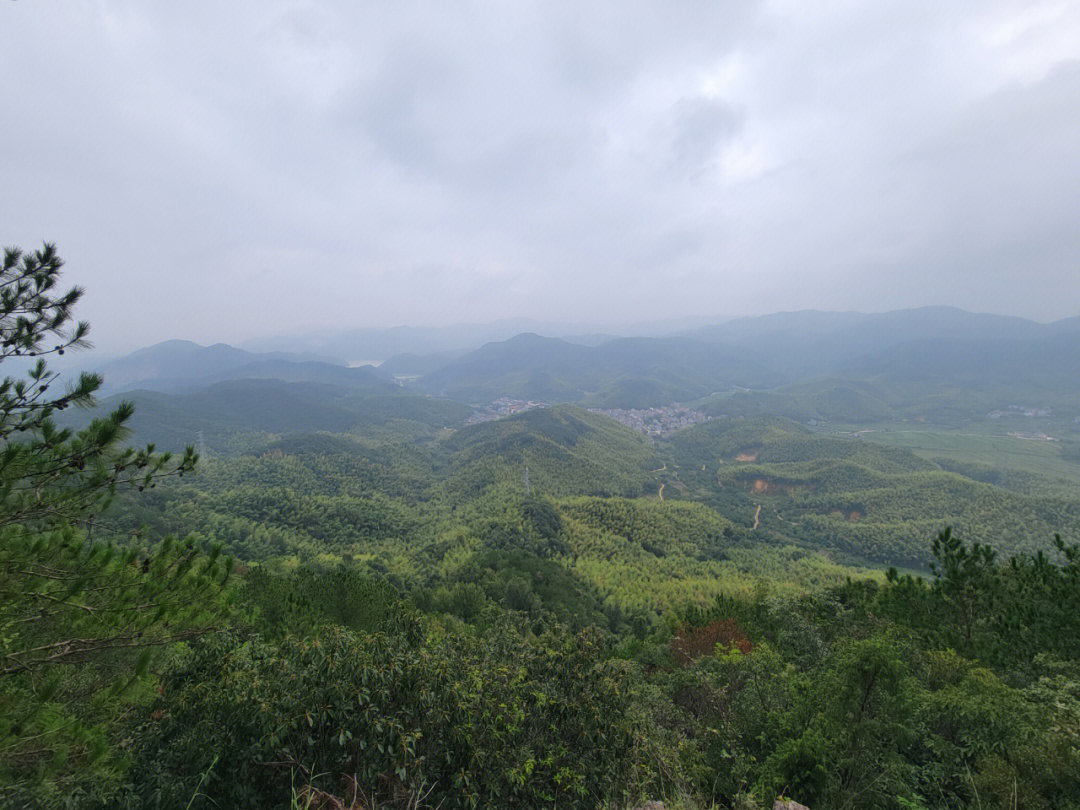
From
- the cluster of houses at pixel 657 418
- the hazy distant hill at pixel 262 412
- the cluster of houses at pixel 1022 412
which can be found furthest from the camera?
the cluster of houses at pixel 1022 412

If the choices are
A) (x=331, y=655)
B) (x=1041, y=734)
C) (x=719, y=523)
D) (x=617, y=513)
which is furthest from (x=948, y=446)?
(x=331, y=655)

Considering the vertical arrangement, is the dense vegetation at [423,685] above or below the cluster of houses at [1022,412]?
above

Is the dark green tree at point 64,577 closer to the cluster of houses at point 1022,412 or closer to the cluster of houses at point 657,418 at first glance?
the cluster of houses at point 657,418

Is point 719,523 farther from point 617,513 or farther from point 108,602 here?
point 108,602

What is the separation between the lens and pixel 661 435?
502ft

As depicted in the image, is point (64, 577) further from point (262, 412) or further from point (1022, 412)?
point (1022, 412)

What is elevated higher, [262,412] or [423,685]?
[423,685]

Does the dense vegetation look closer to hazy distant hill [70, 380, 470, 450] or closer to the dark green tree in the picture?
the dark green tree

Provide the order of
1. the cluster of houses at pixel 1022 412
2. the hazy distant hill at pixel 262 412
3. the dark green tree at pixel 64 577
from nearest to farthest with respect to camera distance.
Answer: the dark green tree at pixel 64 577 → the hazy distant hill at pixel 262 412 → the cluster of houses at pixel 1022 412

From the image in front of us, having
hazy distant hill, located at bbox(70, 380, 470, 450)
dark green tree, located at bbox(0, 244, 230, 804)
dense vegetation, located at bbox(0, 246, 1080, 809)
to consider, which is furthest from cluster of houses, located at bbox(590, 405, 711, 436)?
dark green tree, located at bbox(0, 244, 230, 804)

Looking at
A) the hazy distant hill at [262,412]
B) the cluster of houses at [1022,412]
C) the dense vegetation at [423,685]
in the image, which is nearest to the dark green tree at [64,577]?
the dense vegetation at [423,685]

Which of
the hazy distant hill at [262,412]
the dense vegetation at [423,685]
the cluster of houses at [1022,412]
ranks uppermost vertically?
the dense vegetation at [423,685]

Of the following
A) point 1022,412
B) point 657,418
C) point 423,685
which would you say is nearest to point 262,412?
point 657,418

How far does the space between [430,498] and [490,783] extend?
76.3 meters
